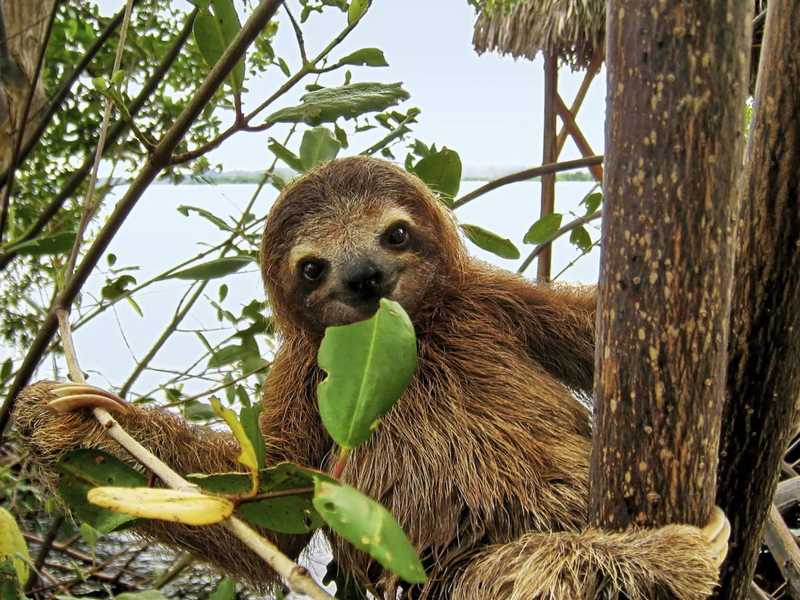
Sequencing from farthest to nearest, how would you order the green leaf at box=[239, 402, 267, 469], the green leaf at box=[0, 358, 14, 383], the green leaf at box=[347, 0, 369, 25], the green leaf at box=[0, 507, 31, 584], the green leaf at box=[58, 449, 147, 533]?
the green leaf at box=[0, 358, 14, 383]
the green leaf at box=[347, 0, 369, 25]
the green leaf at box=[58, 449, 147, 533]
the green leaf at box=[0, 507, 31, 584]
the green leaf at box=[239, 402, 267, 469]

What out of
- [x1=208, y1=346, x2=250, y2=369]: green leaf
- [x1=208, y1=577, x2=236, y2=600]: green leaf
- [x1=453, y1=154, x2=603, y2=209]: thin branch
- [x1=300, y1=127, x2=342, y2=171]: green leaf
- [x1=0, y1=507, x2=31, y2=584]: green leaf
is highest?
[x1=300, y1=127, x2=342, y2=171]: green leaf

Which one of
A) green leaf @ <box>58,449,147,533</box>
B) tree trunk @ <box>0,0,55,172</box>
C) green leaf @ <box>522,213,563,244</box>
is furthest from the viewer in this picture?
tree trunk @ <box>0,0,55,172</box>

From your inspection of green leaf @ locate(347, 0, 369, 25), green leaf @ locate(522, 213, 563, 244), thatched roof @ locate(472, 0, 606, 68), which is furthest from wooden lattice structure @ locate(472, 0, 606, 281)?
green leaf @ locate(347, 0, 369, 25)

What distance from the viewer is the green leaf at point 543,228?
2.68 metres

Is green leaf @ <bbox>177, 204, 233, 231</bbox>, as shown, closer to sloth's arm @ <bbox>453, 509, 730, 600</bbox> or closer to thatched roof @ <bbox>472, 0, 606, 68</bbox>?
sloth's arm @ <bbox>453, 509, 730, 600</bbox>

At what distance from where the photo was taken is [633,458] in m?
1.44

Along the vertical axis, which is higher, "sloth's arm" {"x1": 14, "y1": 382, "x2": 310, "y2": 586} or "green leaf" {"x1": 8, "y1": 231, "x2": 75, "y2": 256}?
"green leaf" {"x1": 8, "y1": 231, "x2": 75, "y2": 256}

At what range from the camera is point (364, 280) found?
206 centimetres

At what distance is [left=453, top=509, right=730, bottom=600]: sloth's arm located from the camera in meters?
1.54

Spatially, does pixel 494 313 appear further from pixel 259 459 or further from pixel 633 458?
pixel 259 459

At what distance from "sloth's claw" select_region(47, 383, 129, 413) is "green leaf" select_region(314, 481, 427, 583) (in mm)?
1221

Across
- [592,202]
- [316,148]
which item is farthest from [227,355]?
[592,202]

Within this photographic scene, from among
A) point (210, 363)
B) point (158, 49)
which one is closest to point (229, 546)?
point (210, 363)

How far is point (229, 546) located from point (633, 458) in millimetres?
1288
